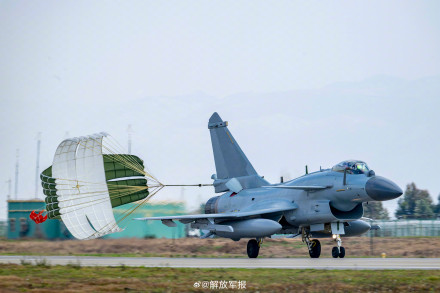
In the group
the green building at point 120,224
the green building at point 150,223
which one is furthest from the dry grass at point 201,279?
the green building at point 120,224

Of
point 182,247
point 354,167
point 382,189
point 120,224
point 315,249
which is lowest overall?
point 182,247

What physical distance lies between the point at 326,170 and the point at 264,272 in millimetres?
8165

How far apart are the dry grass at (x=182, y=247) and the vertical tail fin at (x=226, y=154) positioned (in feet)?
11.9

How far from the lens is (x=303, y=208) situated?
23.7 metres

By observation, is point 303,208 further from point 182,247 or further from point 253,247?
point 182,247

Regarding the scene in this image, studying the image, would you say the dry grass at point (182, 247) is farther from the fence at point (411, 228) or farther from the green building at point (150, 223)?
the fence at point (411, 228)

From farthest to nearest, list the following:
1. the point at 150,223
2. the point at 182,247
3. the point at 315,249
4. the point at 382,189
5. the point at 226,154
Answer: the point at 150,223 → the point at 182,247 → the point at 226,154 → the point at 315,249 → the point at 382,189

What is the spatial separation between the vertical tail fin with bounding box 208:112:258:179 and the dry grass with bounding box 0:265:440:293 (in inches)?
424

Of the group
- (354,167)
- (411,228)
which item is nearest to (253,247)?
(354,167)

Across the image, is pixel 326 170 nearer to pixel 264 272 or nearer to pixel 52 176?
pixel 264 272

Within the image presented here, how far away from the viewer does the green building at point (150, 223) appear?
3047cm

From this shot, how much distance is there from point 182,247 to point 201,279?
16071 millimetres

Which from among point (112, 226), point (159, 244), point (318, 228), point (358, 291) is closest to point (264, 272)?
point (358, 291)

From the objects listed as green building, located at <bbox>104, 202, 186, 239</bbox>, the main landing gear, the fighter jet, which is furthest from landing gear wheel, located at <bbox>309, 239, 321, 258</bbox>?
green building, located at <bbox>104, 202, 186, 239</bbox>
